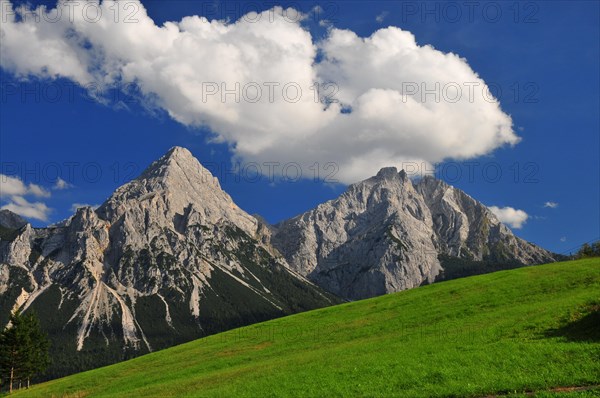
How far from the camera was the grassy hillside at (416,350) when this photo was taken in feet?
102

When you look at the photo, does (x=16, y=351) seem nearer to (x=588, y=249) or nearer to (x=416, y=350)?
(x=416, y=350)

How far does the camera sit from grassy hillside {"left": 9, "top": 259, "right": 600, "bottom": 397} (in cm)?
3100

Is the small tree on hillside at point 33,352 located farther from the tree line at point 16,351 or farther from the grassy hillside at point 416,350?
the grassy hillside at point 416,350

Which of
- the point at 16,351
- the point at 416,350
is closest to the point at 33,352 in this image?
the point at 16,351

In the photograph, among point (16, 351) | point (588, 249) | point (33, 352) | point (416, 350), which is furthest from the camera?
point (588, 249)

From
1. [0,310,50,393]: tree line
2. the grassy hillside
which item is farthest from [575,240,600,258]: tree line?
[0,310,50,393]: tree line

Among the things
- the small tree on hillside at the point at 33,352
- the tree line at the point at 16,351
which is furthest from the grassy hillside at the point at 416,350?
the small tree on hillside at the point at 33,352

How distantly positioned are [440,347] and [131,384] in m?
35.1

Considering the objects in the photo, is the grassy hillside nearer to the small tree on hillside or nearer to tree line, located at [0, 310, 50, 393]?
tree line, located at [0, 310, 50, 393]

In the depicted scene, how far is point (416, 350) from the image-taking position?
40500 mm

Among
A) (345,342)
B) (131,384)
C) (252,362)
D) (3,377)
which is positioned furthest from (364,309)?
(3,377)

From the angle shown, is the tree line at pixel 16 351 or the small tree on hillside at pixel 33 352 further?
the small tree on hillside at pixel 33 352

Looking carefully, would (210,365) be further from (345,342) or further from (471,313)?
(471,313)

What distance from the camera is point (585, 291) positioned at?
175 ft
